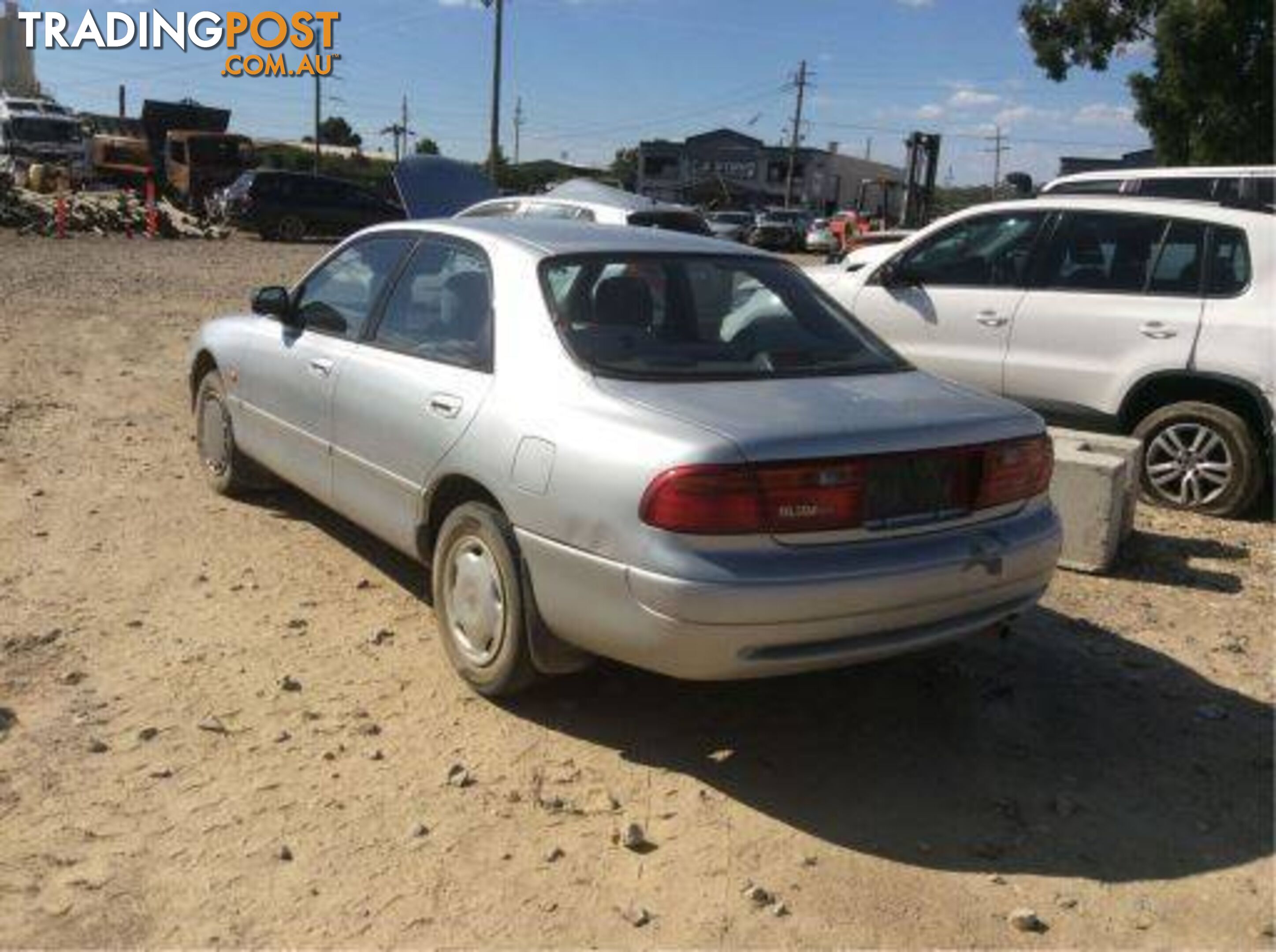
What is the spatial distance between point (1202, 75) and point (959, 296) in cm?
1459

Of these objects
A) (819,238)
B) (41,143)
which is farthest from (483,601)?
(41,143)

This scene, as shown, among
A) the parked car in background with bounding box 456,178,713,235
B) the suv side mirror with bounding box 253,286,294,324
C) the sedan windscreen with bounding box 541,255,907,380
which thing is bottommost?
the suv side mirror with bounding box 253,286,294,324

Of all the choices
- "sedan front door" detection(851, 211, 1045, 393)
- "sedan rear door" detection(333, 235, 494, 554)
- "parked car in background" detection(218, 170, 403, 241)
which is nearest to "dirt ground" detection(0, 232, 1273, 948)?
"sedan rear door" detection(333, 235, 494, 554)

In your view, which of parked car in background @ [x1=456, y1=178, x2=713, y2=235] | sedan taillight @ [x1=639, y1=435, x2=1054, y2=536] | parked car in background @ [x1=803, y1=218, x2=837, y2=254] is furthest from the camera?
parked car in background @ [x1=803, y1=218, x2=837, y2=254]

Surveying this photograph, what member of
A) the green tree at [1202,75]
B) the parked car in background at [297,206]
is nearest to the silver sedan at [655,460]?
the green tree at [1202,75]

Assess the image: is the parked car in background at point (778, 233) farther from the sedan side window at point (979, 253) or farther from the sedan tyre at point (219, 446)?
the sedan tyre at point (219, 446)

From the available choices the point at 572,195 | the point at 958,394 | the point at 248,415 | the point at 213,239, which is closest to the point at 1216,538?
the point at 958,394

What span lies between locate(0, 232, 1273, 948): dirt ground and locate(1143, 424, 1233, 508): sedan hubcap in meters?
1.12

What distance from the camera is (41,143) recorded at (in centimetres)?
3897

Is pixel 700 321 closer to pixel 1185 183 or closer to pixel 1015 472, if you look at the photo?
pixel 1015 472

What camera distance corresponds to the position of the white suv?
6.68 m

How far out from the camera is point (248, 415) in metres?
5.93

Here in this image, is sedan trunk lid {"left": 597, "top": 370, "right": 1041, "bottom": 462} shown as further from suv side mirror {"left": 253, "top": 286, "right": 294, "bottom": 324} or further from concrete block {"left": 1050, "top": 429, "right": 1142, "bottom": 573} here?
suv side mirror {"left": 253, "top": 286, "right": 294, "bottom": 324}

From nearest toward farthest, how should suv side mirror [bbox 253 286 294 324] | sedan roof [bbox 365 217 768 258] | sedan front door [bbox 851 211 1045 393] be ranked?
sedan roof [bbox 365 217 768 258]
suv side mirror [bbox 253 286 294 324]
sedan front door [bbox 851 211 1045 393]
